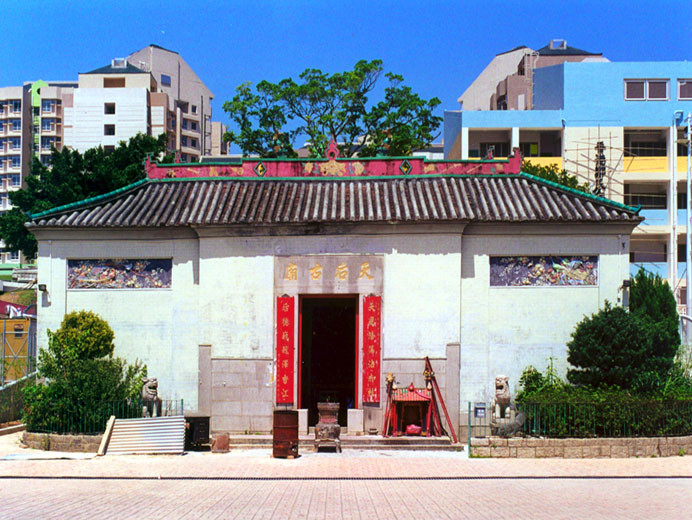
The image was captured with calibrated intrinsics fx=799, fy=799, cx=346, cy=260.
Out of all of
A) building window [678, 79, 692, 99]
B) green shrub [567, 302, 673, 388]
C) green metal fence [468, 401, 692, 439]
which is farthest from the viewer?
building window [678, 79, 692, 99]

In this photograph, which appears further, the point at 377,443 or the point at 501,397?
the point at 377,443

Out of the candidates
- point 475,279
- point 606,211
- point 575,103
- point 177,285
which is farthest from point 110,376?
point 575,103

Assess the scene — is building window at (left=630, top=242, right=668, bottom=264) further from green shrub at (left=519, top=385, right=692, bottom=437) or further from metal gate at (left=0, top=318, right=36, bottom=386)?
metal gate at (left=0, top=318, right=36, bottom=386)

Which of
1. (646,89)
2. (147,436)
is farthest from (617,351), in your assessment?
(646,89)

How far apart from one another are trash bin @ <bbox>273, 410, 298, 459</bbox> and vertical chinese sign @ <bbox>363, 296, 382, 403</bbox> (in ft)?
9.20

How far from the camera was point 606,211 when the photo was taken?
19891 mm

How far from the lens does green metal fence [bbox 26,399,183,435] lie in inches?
701

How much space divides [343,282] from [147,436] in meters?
5.90

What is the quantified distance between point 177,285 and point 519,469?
31.8ft

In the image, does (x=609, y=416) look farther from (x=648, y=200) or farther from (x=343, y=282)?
(x=648, y=200)

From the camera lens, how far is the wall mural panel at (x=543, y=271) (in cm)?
1986

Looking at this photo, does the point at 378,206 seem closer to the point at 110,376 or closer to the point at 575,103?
the point at 110,376

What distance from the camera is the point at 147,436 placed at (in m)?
17.5

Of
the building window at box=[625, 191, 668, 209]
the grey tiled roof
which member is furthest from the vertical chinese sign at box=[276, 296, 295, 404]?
the building window at box=[625, 191, 668, 209]
